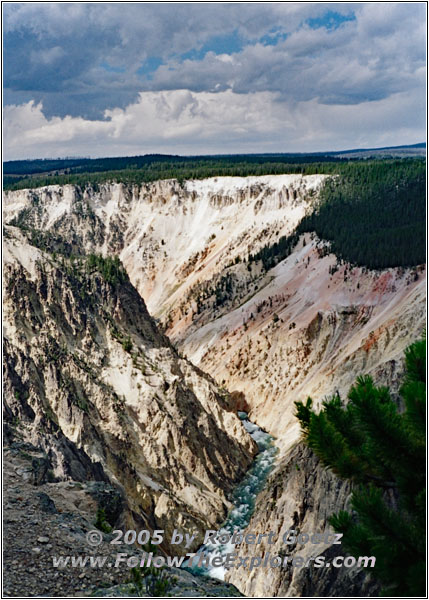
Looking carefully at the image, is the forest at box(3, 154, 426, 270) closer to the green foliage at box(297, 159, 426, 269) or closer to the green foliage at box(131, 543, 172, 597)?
the green foliage at box(297, 159, 426, 269)

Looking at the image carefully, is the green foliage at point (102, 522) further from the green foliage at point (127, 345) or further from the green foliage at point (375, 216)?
the green foliage at point (375, 216)

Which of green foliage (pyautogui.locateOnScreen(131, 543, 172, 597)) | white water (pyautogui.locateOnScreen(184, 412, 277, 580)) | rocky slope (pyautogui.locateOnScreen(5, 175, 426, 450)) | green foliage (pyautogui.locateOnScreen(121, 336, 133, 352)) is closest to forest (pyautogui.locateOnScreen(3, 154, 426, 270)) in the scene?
rocky slope (pyautogui.locateOnScreen(5, 175, 426, 450))

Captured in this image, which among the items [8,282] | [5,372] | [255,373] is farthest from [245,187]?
[5,372]

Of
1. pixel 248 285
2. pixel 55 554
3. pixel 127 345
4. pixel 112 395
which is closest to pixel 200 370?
pixel 127 345

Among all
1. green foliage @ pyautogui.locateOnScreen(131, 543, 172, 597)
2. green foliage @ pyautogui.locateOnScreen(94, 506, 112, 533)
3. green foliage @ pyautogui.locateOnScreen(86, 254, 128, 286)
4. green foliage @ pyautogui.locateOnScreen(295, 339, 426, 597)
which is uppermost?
green foliage @ pyautogui.locateOnScreen(86, 254, 128, 286)

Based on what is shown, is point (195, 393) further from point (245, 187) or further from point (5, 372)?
point (245, 187)
